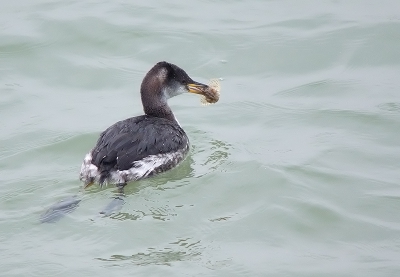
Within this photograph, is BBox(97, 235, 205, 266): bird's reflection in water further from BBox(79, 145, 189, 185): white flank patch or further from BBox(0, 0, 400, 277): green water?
BBox(79, 145, 189, 185): white flank patch

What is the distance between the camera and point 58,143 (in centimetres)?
954

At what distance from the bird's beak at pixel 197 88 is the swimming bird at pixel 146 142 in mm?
34

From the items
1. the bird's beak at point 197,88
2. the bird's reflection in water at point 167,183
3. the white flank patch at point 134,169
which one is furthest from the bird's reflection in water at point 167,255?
the bird's beak at point 197,88

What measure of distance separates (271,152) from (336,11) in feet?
13.5

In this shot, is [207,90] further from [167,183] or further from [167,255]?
[167,255]

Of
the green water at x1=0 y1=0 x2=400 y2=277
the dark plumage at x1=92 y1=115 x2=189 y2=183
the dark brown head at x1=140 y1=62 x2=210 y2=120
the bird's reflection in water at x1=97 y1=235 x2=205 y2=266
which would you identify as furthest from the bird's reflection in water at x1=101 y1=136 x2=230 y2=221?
the dark brown head at x1=140 y1=62 x2=210 y2=120

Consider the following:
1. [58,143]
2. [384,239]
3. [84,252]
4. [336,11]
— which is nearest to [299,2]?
[336,11]

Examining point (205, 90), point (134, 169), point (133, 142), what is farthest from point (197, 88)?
point (134, 169)

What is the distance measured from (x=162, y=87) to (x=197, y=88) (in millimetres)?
450

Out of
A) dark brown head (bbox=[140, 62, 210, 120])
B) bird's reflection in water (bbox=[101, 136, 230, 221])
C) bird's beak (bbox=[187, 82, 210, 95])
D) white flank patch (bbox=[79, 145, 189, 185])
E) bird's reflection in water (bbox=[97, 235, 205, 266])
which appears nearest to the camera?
bird's reflection in water (bbox=[97, 235, 205, 266])

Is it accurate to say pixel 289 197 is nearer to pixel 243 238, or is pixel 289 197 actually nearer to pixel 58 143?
pixel 243 238

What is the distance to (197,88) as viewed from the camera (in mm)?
9688

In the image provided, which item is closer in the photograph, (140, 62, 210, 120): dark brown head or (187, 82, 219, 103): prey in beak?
(140, 62, 210, 120): dark brown head

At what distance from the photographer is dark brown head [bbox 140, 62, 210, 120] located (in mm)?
9406
